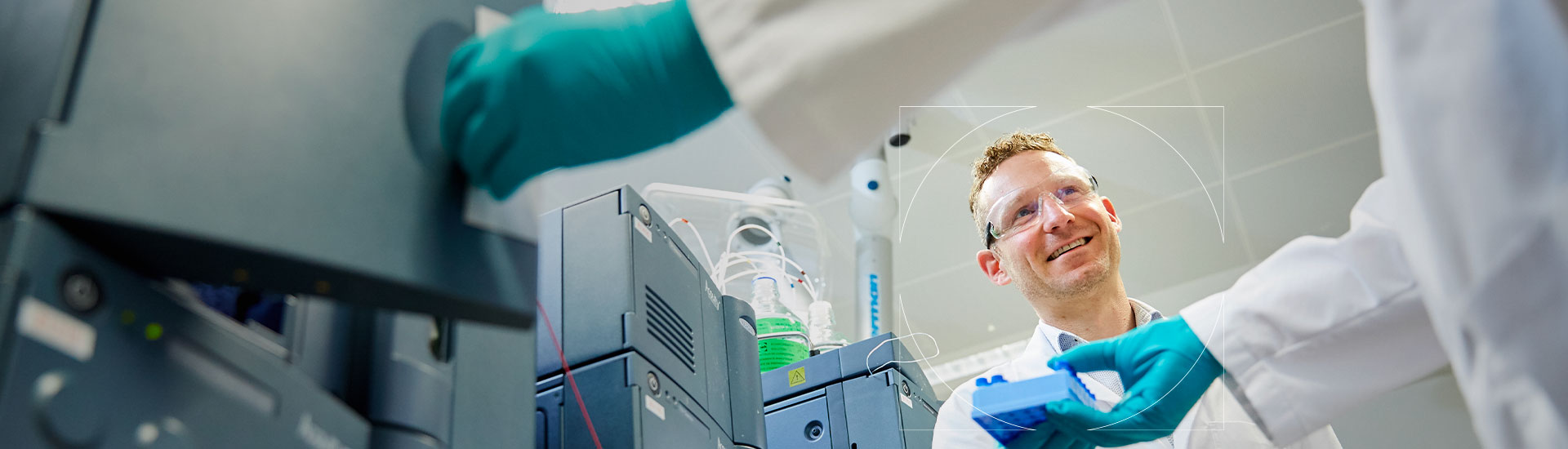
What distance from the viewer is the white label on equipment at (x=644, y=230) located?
4.11 feet

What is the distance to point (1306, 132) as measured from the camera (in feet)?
5.90

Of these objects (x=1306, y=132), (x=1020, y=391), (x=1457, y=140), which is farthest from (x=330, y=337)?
(x=1306, y=132)

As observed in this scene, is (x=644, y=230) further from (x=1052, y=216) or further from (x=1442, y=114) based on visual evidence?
(x=1442, y=114)

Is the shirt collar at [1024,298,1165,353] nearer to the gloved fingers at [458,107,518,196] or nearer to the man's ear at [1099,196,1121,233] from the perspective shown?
the man's ear at [1099,196,1121,233]

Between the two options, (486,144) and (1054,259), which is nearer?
(486,144)

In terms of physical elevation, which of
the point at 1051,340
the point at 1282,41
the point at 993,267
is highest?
the point at 1282,41

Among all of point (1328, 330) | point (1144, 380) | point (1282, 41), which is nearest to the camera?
point (1328, 330)

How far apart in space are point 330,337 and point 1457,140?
2.08 feet

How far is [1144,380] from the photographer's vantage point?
1.04 meters

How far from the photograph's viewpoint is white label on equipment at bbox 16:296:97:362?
413 mm

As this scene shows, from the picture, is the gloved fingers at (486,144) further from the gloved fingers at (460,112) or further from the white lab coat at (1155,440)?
the white lab coat at (1155,440)

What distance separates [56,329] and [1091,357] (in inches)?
37.2

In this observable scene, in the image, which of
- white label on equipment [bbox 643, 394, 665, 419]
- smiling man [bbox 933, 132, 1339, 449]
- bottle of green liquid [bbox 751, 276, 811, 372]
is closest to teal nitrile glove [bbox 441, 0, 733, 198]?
white label on equipment [bbox 643, 394, 665, 419]

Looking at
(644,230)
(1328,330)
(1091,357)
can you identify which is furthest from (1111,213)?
(644,230)
